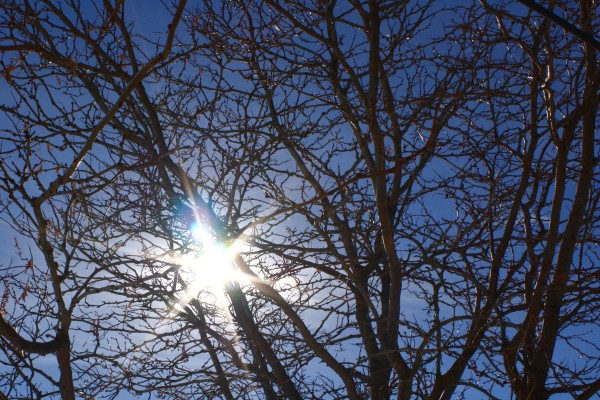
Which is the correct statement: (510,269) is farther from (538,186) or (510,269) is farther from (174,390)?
(174,390)

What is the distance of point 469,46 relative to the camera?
4777mm

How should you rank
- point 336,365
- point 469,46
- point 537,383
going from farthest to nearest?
1. point 469,46
2. point 336,365
3. point 537,383

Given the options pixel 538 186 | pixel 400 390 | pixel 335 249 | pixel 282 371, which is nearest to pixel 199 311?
pixel 282 371

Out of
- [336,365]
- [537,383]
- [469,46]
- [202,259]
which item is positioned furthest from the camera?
→ [202,259]

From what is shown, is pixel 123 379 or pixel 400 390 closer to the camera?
pixel 400 390

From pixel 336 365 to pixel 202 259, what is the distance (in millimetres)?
1541

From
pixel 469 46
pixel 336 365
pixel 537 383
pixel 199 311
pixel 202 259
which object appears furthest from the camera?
pixel 199 311

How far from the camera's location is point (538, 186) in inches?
199

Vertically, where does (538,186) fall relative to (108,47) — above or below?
below

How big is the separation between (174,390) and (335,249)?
1970 millimetres

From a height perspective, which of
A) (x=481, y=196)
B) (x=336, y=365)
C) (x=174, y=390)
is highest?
(x=481, y=196)

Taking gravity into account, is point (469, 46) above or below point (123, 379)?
above

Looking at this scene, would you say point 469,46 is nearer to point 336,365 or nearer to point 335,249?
point 335,249

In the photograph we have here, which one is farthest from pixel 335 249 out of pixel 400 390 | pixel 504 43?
pixel 504 43
